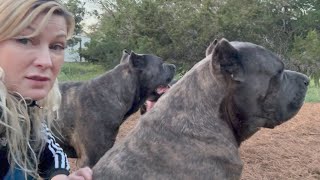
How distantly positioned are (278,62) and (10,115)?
1.75 meters

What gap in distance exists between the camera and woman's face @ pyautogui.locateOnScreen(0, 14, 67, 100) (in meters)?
2.65

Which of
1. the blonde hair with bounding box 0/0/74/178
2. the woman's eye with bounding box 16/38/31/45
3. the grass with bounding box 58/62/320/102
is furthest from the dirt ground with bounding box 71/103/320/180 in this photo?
the grass with bounding box 58/62/320/102

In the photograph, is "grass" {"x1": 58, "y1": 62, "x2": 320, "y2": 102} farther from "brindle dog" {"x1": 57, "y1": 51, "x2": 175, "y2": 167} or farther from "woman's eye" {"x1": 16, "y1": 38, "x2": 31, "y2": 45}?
"woman's eye" {"x1": 16, "y1": 38, "x2": 31, "y2": 45}

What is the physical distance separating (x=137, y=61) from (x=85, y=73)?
19.5 meters

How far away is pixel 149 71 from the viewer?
22.9 feet

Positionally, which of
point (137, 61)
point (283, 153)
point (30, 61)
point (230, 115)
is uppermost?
point (30, 61)

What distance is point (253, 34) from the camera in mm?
19203

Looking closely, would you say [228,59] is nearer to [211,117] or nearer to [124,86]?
[211,117]

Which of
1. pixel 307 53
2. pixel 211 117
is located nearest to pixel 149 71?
pixel 211 117

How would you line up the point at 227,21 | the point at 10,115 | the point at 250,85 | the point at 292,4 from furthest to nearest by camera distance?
the point at 292,4, the point at 227,21, the point at 250,85, the point at 10,115

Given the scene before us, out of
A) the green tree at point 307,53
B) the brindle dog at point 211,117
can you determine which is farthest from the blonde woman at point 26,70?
the green tree at point 307,53

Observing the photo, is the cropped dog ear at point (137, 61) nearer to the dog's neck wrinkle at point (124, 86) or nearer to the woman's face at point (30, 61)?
the dog's neck wrinkle at point (124, 86)

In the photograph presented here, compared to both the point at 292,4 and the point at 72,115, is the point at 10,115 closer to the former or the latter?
the point at 72,115

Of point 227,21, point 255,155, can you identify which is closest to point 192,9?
point 227,21
